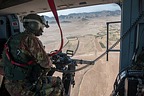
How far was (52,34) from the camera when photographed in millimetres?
21125

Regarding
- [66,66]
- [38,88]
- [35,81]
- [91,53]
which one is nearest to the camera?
[35,81]

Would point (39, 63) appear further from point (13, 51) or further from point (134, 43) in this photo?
point (134, 43)

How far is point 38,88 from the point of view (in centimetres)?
305

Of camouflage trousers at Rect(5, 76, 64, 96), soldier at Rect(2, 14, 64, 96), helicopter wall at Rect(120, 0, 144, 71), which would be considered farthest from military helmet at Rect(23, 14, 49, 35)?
helicopter wall at Rect(120, 0, 144, 71)

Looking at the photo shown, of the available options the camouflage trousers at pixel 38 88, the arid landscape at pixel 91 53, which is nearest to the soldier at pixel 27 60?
the camouflage trousers at pixel 38 88

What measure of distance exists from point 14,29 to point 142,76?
142 inches

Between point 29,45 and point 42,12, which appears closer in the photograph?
point 29,45

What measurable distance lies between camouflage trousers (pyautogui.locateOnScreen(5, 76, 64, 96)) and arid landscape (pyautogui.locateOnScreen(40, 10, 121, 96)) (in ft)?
4.18

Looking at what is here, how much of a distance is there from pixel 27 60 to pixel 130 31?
135 cm

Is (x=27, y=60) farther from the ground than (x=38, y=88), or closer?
farther from the ground

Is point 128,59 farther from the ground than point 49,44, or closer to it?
farther from the ground

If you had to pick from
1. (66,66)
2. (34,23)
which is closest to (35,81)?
(34,23)

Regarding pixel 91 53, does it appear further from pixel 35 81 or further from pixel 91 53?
pixel 35 81

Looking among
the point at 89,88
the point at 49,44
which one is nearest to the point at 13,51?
the point at 89,88
